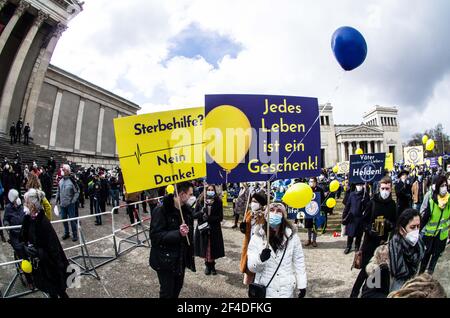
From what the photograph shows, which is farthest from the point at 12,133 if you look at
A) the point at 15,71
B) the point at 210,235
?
the point at 210,235

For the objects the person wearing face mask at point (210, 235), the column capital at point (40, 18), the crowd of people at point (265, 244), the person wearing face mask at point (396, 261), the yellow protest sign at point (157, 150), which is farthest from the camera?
the column capital at point (40, 18)

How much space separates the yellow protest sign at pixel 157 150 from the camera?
13.4 ft

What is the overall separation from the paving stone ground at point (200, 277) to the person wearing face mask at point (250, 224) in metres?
1.10

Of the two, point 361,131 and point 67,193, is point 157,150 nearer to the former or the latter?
point 67,193

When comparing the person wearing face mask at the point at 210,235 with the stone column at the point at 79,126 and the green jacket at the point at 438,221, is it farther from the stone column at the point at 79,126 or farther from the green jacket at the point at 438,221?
the stone column at the point at 79,126

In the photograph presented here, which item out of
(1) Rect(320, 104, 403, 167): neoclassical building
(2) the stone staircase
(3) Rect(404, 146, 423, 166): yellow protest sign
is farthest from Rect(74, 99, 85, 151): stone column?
(1) Rect(320, 104, 403, 167): neoclassical building

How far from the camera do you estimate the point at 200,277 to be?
5.88 m

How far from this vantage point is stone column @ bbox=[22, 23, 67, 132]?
2825cm

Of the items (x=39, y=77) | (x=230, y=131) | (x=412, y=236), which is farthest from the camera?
(x=39, y=77)

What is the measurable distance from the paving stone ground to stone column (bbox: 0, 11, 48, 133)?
24.3 m

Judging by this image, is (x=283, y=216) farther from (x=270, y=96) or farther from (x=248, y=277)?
(x=270, y=96)

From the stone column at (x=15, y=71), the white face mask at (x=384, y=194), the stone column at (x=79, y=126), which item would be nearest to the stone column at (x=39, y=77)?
the stone column at (x=15, y=71)

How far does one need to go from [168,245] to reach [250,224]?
1.55 m
